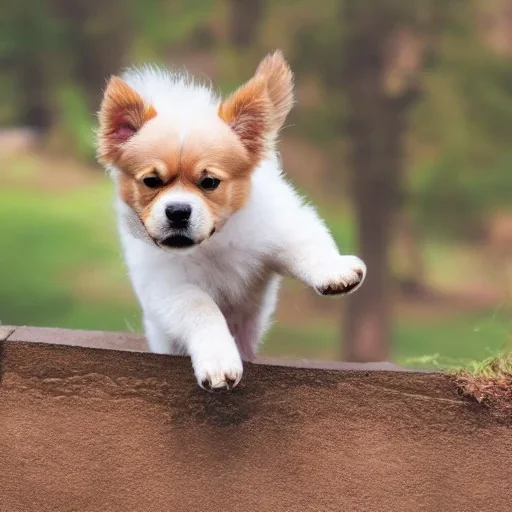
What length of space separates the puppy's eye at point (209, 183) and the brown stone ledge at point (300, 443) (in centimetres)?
34

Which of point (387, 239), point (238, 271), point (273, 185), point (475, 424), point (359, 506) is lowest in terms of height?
point (387, 239)

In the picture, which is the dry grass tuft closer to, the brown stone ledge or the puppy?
the brown stone ledge

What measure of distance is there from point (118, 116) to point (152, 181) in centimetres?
16

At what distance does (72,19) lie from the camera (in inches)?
175

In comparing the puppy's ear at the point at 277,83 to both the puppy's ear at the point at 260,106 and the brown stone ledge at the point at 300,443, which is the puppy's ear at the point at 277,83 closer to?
the puppy's ear at the point at 260,106

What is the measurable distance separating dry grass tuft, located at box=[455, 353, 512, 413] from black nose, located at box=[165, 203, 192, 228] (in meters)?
0.61

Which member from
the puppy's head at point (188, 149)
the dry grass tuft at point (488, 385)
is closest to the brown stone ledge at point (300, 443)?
the dry grass tuft at point (488, 385)

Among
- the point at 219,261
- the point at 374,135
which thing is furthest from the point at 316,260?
the point at 374,135

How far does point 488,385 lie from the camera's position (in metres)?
1.75

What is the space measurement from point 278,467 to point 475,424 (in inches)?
15.0

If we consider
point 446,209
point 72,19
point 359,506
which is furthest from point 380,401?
point 72,19

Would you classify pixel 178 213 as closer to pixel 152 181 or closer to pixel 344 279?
pixel 152 181

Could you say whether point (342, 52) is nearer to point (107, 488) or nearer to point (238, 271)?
point (238, 271)

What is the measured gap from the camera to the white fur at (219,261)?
1658mm
